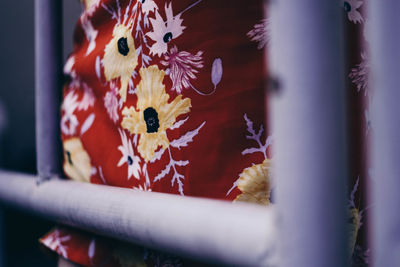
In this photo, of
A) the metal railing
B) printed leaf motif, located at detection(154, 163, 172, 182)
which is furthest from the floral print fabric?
the metal railing

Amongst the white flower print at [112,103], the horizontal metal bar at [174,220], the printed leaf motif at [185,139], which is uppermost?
the white flower print at [112,103]

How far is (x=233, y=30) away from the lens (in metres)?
0.30

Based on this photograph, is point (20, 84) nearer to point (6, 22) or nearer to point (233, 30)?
point (6, 22)

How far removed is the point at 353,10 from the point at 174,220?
0.78 feet

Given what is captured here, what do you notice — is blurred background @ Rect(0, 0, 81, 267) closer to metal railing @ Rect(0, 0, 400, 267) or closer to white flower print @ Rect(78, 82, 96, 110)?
white flower print @ Rect(78, 82, 96, 110)

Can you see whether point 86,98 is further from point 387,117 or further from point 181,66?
point 387,117

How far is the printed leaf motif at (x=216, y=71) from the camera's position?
307 mm

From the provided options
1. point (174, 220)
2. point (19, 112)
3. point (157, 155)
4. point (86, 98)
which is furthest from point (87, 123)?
point (19, 112)

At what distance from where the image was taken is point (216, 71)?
1.01 feet

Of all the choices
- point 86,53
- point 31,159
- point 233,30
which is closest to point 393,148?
point 233,30

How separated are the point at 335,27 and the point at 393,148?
60 mm

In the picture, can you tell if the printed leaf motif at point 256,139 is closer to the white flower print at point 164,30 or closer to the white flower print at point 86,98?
the white flower print at point 164,30

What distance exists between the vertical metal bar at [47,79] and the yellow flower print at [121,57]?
88 millimetres

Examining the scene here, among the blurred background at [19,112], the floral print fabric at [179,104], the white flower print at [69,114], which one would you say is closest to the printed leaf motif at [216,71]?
the floral print fabric at [179,104]
